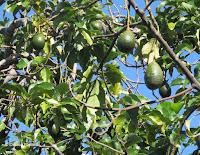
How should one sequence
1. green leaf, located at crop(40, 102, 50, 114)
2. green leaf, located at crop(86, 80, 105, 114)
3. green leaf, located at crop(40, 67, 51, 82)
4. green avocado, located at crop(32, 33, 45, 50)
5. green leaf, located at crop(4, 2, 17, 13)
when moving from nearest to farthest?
green leaf, located at crop(86, 80, 105, 114)
green leaf, located at crop(40, 102, 50, 114)
green leaf, located at crop(40, 67, 51, 82)
green avocado, located at crop(32, 33, 45, 50)
green leaf, located at crop(4, 2, 17, 13)

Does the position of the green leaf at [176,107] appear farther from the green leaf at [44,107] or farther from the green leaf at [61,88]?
the green leaf at [44,107]

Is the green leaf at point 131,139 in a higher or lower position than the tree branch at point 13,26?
lower

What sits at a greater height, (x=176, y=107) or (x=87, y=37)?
(x=87, y=37)

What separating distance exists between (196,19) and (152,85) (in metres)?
1.57

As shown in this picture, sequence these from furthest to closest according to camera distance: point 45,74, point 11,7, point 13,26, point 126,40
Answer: point 13,26
point 11,7
point 45,74
point 126,40

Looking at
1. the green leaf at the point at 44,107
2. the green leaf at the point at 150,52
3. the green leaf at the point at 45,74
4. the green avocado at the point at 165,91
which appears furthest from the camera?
the green leaf at the point at 45,74

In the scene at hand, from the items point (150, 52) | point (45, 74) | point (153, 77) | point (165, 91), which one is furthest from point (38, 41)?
point (153, 77)

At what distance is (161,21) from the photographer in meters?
3.01

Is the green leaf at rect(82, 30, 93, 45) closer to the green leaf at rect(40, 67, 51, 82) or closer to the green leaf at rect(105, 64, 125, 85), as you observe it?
the green leaf at rect(105, 64, 125, 85)

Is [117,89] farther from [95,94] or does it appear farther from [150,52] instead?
[150,52]

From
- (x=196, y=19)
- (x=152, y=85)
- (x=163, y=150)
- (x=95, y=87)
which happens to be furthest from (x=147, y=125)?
(x=196, y=19)

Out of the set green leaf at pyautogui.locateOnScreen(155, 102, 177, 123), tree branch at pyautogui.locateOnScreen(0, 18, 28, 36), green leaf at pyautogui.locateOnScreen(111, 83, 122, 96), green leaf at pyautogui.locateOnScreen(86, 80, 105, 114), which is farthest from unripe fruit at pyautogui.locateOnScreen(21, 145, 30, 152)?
tree branch at pyautogui.locateOnScreen(0, 18, 28, 36)

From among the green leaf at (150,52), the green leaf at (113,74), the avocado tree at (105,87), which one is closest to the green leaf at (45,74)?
the avocado tree at (105,87)

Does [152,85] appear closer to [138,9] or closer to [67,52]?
[138,9]
